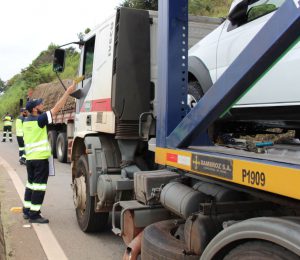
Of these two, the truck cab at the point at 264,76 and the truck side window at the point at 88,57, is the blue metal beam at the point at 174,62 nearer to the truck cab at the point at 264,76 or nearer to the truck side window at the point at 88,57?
the truck cab at the point at 264,76

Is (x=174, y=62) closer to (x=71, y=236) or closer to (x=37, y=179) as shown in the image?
(x=71, y=236)

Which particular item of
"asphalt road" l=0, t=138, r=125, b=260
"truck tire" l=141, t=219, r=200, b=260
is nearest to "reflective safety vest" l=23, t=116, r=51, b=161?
"asphalt road" l=0, t=138, r=125, b=260

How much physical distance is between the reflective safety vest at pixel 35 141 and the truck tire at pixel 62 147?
759 cm

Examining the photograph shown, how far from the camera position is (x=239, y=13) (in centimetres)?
390

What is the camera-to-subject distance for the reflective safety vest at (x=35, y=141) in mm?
6219

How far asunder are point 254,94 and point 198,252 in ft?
5.18

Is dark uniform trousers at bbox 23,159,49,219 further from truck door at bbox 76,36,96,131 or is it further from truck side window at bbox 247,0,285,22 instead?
truck side window at bbox 247,0,285,22

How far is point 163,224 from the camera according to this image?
3594 millimetres

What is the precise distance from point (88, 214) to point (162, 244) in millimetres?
2410

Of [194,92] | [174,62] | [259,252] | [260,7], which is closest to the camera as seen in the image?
[259,252]

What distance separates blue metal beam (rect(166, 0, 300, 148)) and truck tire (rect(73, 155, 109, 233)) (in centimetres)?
257

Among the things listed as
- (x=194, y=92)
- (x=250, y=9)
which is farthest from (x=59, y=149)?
(x=250, y=9)

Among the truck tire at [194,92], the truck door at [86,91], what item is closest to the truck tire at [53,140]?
the truck door at [86,91]

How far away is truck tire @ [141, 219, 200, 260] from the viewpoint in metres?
3.04
